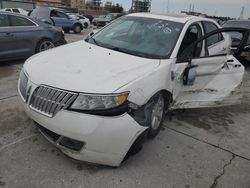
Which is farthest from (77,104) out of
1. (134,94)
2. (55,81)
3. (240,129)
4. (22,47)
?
(22,47)

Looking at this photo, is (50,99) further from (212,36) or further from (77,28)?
(77,28)

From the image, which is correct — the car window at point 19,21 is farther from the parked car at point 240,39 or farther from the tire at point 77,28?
the tire at point 77,28

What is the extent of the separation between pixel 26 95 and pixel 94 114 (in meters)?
0.94

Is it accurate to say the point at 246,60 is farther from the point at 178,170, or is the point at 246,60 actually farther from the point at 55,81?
the point at 55,81

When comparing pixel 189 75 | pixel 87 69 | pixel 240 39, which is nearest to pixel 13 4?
pixel 240 39

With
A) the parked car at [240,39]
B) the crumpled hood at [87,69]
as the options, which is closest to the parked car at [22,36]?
the crumpled hood at [87,69]

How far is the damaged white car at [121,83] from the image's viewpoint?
8.19 ft

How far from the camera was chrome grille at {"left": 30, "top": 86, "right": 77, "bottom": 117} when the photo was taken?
8.24 feet

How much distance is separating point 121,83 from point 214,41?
2.88m

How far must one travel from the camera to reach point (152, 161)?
3.04 metres

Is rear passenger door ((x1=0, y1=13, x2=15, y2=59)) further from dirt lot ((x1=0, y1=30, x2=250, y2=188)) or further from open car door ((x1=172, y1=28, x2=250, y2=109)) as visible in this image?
open car door ((x1=172, y1=28, x2=250, y2=109))

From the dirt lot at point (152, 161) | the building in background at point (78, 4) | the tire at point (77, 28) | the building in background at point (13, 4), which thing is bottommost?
the building in background at point (78, 4)

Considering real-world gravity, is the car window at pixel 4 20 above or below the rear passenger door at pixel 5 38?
above

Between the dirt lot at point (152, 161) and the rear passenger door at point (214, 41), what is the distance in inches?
53.3
